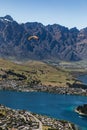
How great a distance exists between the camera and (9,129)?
19438 centimetres

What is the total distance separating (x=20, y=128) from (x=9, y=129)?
230 inches

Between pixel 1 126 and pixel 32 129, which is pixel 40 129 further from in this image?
pixel 1 126

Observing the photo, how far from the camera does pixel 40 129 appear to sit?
653ft

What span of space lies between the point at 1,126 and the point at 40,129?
62.5 feet

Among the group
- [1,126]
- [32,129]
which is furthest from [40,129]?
[1,126]

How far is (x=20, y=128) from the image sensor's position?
197 meters

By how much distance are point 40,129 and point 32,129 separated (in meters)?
4.60

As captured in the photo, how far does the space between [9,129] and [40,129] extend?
15.5m

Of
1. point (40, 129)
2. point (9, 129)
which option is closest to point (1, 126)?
point (9, 129)

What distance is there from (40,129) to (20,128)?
987cm

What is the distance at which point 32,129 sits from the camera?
196 meters

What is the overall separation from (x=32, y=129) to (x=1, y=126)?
15.2 metres

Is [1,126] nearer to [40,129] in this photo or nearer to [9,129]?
[9,129]
